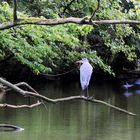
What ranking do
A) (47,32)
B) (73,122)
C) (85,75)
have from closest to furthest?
1. (85,75)
2. (47,32)
3. (73,122)

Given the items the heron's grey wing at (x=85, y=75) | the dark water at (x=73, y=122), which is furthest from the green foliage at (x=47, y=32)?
the dark water at (x=73, y=122)

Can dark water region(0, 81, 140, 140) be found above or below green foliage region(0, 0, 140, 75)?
below

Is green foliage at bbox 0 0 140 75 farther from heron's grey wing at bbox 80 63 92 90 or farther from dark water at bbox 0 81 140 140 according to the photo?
dark water at bbox 0 81 140 140

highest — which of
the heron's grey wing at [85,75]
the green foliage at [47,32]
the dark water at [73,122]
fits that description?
the green foliage at [47,32]

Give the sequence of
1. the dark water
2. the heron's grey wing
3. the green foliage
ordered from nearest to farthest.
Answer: the heron's grey wing, the green foliage, the dark water

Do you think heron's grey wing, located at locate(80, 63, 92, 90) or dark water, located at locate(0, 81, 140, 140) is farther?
dark water, located at locate(0, 81, 140, 140)

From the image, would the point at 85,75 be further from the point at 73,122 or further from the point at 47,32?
the point at 73,122

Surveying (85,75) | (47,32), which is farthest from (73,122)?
(85,75)

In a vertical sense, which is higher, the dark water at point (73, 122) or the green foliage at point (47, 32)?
the green foliage at point (47, 32)

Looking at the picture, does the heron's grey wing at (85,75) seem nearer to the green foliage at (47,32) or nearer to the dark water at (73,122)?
the green foliage at (47,32)

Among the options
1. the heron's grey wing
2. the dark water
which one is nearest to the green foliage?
the heron's grey wing

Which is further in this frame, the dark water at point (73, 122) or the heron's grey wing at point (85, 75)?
the dark water at point (73, 122)

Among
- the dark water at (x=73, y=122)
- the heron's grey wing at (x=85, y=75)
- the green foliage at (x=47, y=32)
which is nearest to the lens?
the heron's grey wing at (x=85, y=75)

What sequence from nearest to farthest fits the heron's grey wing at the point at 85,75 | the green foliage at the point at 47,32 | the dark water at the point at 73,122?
1. the heron's grey wing at the point at 85,75
2. the green foliage at the point at 47,32
3. the dark water at the point at 73,122
